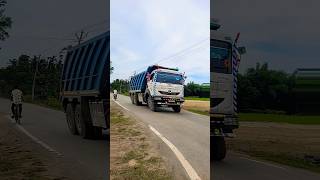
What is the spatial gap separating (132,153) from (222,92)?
0.86 m

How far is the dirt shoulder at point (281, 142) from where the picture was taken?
3.57m

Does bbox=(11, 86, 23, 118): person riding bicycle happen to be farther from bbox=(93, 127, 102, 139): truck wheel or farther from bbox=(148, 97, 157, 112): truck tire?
bbox=(148, 97, 157, 112): truck tire

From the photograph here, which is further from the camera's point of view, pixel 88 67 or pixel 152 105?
pixel 152 105

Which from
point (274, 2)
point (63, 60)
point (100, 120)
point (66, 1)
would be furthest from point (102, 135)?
Answer: point (274, 2)

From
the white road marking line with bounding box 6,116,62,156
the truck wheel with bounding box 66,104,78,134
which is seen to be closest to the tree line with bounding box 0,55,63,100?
the truck wheel with bounding box 66,104,78,134

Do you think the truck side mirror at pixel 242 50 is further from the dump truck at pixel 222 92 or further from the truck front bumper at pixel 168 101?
the truck front bumper at pixel 168 101

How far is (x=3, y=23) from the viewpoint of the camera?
3541 mm

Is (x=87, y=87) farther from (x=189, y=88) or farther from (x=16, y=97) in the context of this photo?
(x=189, y=88)

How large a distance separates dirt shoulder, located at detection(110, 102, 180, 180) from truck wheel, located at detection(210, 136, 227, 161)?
1.25ft

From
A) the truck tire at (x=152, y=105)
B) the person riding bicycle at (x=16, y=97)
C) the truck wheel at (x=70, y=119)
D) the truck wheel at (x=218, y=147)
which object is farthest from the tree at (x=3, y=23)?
the truck wheel at (x=218, y=147)

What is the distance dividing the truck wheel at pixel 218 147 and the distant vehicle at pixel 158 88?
0.37m

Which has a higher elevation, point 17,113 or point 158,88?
point 158,88

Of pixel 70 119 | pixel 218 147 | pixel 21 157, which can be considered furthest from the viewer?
pixel 70 119

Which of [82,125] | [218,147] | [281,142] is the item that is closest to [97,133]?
[82,125]
